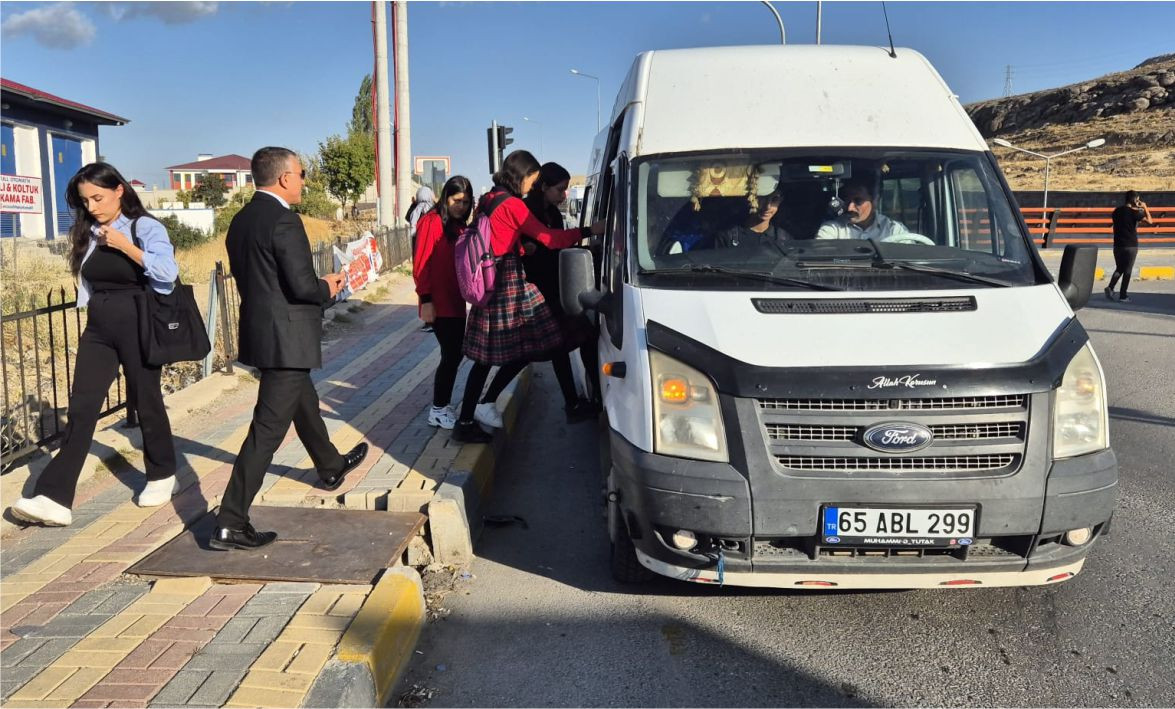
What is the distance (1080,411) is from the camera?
137 inches

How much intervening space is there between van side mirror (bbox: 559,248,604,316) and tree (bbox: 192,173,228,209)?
51.6 metres

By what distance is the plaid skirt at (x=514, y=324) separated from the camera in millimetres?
5492

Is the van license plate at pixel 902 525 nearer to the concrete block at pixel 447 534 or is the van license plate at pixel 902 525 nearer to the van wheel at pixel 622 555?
the van wheel at pixel 622 555

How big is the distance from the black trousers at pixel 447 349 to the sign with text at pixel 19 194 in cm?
406

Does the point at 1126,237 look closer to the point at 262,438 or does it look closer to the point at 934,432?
the point at 934,432

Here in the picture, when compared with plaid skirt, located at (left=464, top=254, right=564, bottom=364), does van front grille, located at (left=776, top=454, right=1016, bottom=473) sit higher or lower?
lower

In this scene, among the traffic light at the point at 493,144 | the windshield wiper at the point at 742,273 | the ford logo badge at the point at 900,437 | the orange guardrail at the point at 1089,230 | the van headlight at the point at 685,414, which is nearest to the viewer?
the ford logo badge at the point at 900,437

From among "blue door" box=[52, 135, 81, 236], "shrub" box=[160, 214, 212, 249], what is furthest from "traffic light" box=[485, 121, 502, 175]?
"blue door" box=[52, 135, 81, 236]

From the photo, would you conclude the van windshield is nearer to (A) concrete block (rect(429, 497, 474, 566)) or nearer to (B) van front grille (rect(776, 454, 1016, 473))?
(B) van front grille (rect(776, 454, 1016, 473))

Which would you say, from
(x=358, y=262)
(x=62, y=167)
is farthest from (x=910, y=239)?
(x=62, y=167)

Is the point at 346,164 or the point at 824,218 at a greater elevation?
the point at 346,164

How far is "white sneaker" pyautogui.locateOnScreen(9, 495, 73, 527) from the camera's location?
448 cm

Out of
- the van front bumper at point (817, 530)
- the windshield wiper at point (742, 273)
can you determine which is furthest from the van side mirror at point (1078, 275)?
the windshield wiper at point (742, 273)

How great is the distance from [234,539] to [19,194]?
5317mm
